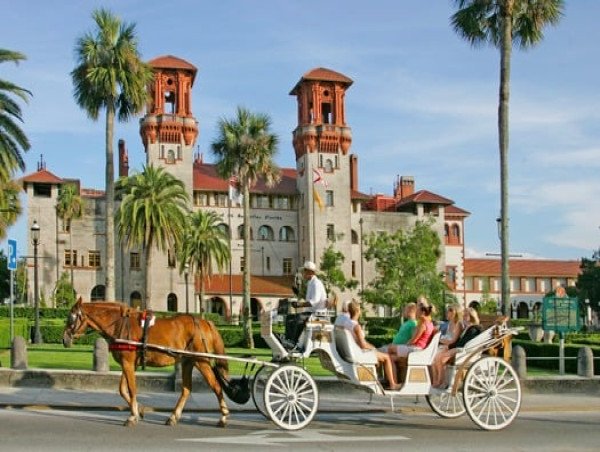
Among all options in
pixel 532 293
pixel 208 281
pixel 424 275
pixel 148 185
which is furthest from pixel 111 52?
pixel 532 293

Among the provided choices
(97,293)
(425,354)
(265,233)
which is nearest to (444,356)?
(425,354)

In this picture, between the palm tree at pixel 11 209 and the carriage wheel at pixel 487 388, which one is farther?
the palm tree at pixel 11 209

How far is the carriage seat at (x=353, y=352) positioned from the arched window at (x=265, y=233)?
68.8 meters

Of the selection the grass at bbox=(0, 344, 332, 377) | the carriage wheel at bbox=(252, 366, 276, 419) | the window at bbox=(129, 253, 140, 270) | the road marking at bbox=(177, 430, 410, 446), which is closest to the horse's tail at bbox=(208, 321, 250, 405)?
the carriage wheel at bbox=(252, 366, 276, 419)

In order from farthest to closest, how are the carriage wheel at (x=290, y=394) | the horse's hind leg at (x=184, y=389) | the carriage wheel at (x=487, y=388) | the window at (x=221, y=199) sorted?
the window at (x=221, y=199) < the horse's hind leg at (x=184, y=389) < the carriage wheel at (x=487, y=388) < the carriage wheel at (x=290, y=394)

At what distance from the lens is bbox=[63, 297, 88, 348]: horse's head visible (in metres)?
12.5

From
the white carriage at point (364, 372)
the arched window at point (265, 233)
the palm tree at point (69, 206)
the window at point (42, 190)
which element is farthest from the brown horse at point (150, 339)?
the arched window at point (265, 233)

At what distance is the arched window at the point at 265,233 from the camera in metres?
81.2

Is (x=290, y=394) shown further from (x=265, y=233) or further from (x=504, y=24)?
(x=265, y=233)

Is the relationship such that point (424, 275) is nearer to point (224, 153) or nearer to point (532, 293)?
point (224, 153)

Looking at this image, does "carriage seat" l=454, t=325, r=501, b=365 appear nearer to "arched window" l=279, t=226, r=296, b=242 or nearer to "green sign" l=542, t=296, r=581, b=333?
"green sign" l=542, t=296, r=581, b=333

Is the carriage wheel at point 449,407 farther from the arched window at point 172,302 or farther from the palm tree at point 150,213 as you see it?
the arched window at point 172,302

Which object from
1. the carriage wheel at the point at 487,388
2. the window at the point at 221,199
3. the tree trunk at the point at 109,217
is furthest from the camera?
the window at the point at 221,199

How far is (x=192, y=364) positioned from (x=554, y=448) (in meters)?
5.69
